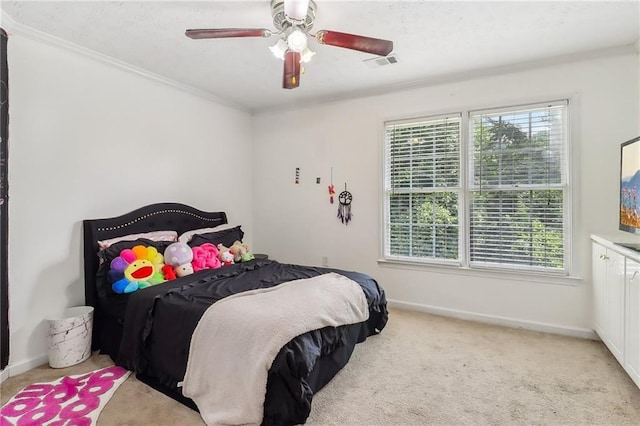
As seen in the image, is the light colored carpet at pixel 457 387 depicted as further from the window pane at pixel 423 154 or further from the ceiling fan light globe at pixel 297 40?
the ceiling fan light globe at pixel 297 40

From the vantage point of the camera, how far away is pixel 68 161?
2688 mm

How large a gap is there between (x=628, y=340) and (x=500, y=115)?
7.01 ft

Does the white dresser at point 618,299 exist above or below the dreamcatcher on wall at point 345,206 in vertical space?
below

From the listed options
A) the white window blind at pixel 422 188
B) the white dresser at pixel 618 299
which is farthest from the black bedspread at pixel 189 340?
the white dresser at pixel 618 299

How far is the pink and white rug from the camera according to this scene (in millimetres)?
1853

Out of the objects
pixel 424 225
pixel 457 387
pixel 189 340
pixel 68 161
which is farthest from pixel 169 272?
Result: pixel 424 225

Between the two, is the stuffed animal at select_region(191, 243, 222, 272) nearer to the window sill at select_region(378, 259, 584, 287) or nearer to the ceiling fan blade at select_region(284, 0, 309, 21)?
the window sill at select_region(378, 259, 584, 287)

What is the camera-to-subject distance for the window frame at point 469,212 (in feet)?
9.69

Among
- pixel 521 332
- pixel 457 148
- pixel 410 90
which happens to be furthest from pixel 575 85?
pixel 521 332

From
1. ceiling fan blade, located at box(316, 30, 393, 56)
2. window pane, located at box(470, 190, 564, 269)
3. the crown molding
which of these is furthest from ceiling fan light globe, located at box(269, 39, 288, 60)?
window pane, located at box(470, 190, 564, 269)

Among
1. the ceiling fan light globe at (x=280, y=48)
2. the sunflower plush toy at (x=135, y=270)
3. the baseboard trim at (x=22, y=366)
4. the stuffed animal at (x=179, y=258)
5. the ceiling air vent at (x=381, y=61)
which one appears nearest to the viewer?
the ceiling fan light globe at (x=280, y=48)

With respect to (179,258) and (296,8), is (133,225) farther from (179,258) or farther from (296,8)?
(296,8)

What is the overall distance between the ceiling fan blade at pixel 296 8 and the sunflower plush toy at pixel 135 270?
2169 millimetres

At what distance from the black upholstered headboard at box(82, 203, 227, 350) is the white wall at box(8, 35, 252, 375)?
88 mm
